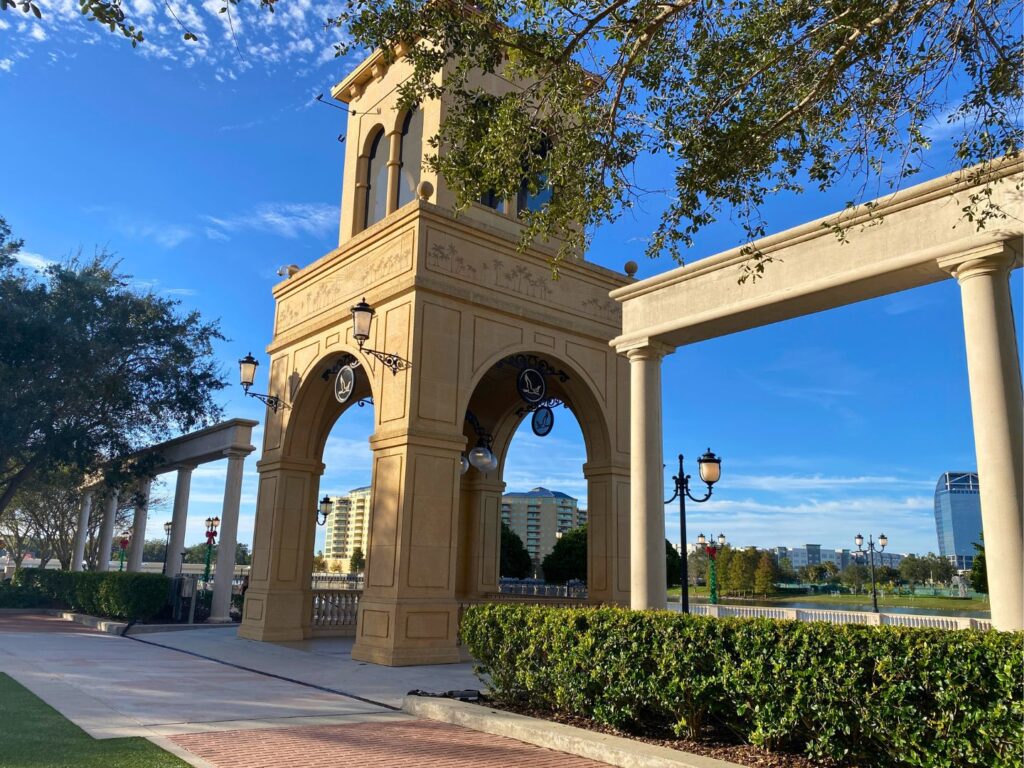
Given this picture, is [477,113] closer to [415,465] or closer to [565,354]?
[415,465]

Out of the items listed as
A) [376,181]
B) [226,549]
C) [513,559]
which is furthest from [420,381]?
[513,559]

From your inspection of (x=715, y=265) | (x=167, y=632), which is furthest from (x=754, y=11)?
(x=167, y=632)

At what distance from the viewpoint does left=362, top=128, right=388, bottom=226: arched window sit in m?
17.9

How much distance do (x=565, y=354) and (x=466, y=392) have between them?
2.81 metres

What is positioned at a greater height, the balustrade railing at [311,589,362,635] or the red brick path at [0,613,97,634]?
the balustrade railing at [311,589,362,635]

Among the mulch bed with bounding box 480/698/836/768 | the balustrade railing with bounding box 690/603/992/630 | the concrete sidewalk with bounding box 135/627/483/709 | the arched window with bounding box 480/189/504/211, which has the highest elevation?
the arched window with bounding box 480/189/504/211

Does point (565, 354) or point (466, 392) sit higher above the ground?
point (565, 354)

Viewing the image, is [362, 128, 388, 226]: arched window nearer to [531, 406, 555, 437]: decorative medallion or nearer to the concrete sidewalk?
[531, 406, 555, 437]: decorative medallion

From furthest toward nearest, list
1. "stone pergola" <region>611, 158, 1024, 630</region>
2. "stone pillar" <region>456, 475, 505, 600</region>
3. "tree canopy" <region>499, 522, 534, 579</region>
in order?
"tree canopy" <region>499, 522, 534, 579</region>
"stone pillar" <region>456, 475, 505, 600</region>
"stone pergola" <region>611, 158, 1024, 630</region>

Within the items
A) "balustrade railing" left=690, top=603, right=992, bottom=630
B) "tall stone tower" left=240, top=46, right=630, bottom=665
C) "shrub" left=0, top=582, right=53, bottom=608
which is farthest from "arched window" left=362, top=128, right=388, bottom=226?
"shrub" left=0, top=582, right=53, bottom=608

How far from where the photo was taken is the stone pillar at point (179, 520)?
81.9 feet

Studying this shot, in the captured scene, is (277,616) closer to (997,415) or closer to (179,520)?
(179,520)

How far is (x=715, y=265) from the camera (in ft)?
31.4

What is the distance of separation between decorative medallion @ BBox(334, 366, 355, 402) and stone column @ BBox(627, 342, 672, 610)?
7.14 m
